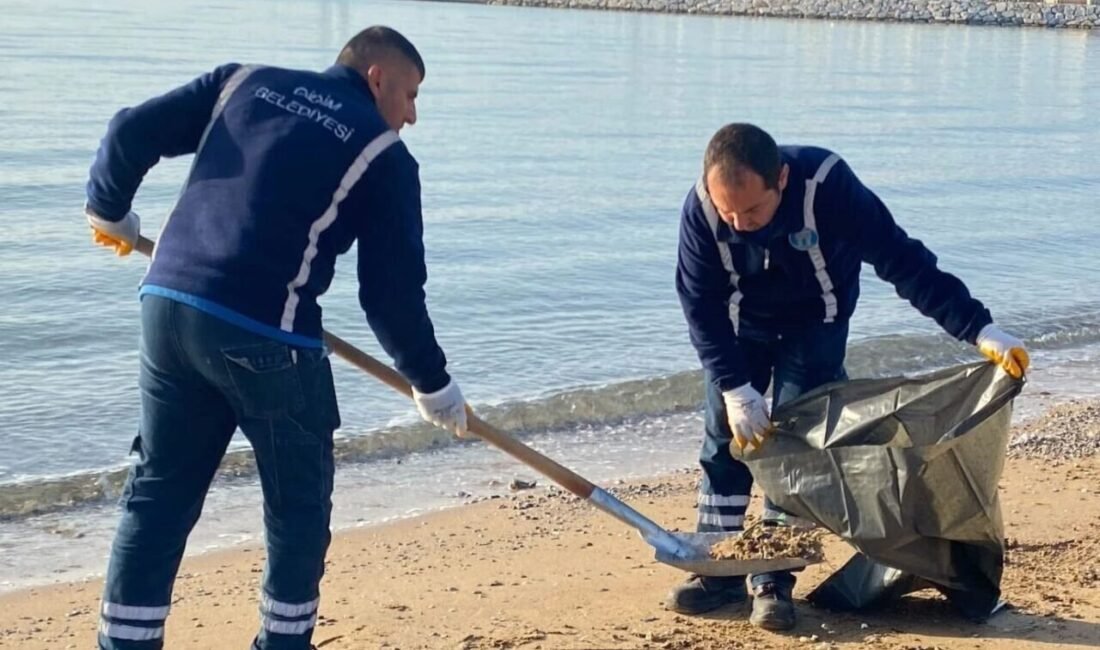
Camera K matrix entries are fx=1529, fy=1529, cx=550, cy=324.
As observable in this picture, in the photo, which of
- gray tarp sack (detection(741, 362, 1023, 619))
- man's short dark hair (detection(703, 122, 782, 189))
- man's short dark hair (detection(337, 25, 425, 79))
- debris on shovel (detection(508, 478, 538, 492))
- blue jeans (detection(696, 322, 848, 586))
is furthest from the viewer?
debris on shovel (detection(508, 478, 538, 492))

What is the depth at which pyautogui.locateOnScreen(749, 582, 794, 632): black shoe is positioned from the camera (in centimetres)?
473

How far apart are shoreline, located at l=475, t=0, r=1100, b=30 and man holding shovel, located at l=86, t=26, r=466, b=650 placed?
215 ft

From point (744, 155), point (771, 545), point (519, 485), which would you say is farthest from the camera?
point (519, 485)

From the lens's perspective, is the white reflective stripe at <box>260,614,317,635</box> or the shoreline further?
the shoreline

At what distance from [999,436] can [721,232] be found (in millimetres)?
1032

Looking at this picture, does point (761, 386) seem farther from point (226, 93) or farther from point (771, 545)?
point (226, 93)

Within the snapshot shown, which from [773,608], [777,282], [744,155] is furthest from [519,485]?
[744,155]

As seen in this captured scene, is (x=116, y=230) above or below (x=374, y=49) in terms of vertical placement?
below

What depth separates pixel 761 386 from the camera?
16.3 ft

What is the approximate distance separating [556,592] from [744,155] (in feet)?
5.92

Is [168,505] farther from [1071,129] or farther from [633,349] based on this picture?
[1071,129]

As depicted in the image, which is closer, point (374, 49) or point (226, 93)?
point (226, 93)

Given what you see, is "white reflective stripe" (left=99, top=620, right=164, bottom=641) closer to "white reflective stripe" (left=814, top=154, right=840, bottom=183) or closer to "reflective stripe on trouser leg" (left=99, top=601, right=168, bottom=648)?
"reflective stripe on trouser leg" (left=99, top=601, right=168, bottom=648)

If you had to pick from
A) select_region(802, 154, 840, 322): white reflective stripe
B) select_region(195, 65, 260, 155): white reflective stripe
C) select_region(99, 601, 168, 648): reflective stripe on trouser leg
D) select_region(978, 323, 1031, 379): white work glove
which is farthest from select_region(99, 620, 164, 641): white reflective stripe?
select_region(978, 323, 1031, 379): white work glove
